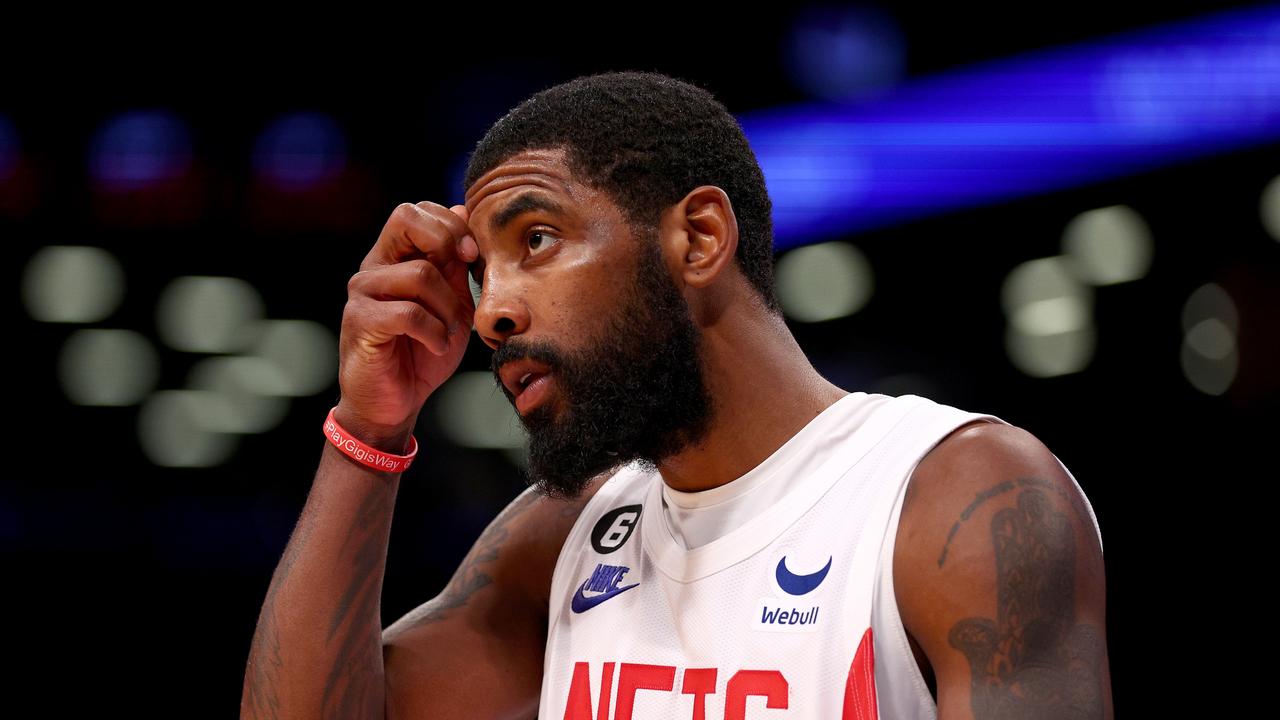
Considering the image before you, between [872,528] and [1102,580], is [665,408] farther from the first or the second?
[1102,580]

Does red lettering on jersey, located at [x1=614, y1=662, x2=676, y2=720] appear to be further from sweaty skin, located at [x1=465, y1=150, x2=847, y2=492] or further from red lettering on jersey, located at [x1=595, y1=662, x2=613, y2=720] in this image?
sweaty skin, located at [x1=465, y1=150, x2=847, y2=492]

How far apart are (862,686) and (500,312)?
0.78 m

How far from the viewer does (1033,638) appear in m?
1.43

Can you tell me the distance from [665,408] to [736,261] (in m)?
0.31

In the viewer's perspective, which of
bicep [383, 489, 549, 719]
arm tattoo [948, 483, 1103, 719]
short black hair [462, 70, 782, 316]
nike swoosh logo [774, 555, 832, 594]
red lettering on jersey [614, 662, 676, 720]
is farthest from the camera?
bicep [383, 489, 549, 719]

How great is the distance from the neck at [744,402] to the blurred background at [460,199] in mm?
3137

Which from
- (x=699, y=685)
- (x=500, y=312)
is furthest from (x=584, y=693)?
(x=500, y=312)

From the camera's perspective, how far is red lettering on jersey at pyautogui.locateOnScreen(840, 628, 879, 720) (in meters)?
1.55

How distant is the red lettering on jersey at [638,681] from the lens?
1.78m

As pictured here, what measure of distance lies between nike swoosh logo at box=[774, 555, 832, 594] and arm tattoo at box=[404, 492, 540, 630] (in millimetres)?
650

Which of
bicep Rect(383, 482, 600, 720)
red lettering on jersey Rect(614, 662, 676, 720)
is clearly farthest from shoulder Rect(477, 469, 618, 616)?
red lettering on jersey Rect(614, 662, 676, 720)

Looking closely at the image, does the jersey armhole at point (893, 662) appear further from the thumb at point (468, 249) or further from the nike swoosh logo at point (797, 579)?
the thumb at point (468, 249)

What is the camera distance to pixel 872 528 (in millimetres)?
1652

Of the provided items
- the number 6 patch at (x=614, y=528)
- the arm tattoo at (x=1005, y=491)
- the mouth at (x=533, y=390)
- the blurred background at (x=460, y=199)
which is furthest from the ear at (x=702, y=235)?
the blurred background at (x=460, y=199)
